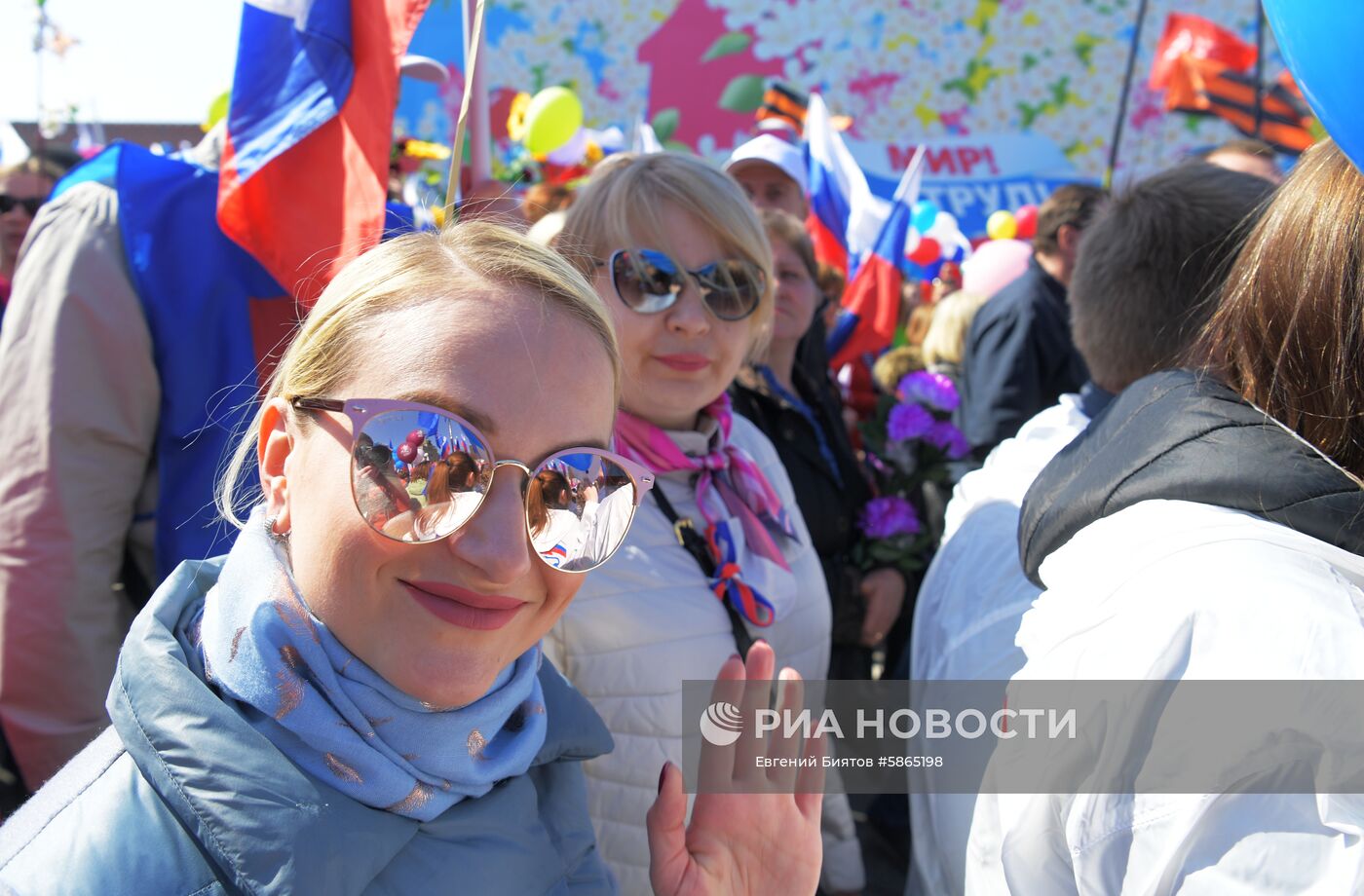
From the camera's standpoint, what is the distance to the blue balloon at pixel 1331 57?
0.98 m

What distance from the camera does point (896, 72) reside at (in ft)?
51.8

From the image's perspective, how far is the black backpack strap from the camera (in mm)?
1889

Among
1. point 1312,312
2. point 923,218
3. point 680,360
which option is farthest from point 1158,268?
point 923,218

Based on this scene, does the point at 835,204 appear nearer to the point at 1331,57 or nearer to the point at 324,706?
the point at 1331,57

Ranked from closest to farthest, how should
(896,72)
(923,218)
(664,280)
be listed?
(664,280), (923,218), (896,72)

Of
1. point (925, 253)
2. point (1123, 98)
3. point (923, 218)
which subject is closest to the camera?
point (925, 253)

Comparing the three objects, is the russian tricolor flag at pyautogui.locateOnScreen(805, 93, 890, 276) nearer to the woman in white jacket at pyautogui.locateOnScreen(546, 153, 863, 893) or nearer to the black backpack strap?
the woman in white jacket at pyautogui.locateOnScreen(546, 153, 863, 893)

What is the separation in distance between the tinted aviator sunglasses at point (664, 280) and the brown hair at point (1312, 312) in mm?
1028

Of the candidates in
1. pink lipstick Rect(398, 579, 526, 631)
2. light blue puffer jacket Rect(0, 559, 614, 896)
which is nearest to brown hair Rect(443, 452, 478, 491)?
pink lipstick Rect(398, 579, 526, 631)

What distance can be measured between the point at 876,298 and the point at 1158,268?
3033mm

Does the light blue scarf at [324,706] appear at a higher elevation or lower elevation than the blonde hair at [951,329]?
higher

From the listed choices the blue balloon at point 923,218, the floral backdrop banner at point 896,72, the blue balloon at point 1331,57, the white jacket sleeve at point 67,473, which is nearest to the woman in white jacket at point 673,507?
the white jacket sleeve at point 67,473

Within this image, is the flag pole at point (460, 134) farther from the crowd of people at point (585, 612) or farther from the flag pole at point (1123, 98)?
the flag pole at point (1123, 98)

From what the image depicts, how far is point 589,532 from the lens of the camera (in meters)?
1.20
